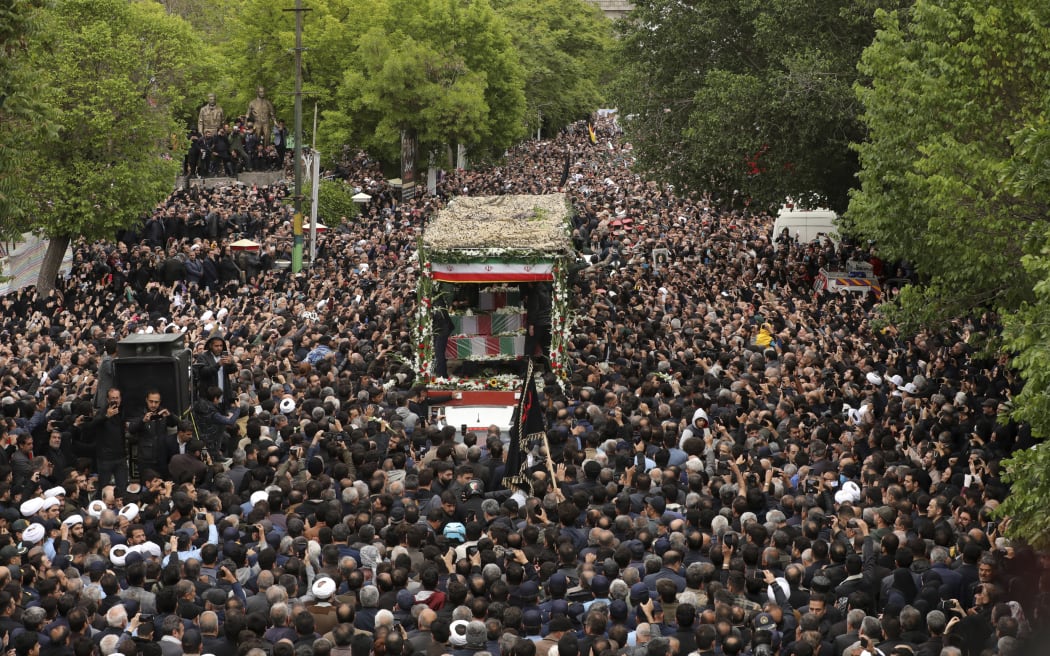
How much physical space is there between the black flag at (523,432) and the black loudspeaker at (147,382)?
4082 millimetres

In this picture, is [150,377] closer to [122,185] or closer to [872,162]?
[872,162]

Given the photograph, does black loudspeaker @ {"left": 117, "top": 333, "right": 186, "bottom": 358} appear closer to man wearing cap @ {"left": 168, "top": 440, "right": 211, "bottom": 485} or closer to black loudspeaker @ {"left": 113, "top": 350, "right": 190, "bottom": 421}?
black loudspeaker @ {"left": 113, "top": 350, "right": 190, "bottom": 421}

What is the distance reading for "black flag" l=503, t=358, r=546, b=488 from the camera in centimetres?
1520

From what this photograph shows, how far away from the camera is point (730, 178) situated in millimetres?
35000

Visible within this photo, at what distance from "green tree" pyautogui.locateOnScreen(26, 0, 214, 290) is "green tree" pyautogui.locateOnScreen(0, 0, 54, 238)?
1275 cm

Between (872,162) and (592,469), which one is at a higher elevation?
(872,162)

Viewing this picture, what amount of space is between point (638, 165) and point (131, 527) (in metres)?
26.3

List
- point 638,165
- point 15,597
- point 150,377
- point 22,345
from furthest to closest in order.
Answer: point 638,165
point 22,345
point 150,377
point 15,597

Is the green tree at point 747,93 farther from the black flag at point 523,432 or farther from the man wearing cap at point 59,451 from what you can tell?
the man wearing cap at point 59,451

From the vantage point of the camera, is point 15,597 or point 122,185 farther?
point 122,185

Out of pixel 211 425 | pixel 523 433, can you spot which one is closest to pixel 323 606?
pixel 523 433

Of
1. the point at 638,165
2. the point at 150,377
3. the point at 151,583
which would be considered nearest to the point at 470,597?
the point at 151,583

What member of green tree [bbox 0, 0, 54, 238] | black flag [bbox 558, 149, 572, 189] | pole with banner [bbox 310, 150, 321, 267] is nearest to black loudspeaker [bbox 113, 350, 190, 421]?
green tree [bbox 0, 0, 54, 238]

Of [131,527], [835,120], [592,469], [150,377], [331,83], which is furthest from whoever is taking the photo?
[331,83]
